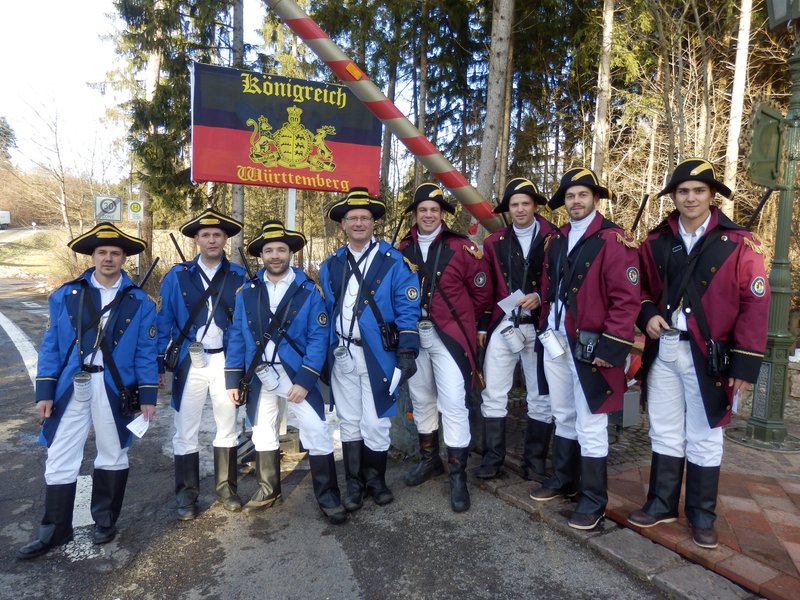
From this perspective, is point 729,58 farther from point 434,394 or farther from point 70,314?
point 70,314

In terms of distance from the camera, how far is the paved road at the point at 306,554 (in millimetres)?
2887

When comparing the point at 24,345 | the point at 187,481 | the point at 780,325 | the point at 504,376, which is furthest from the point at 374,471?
the point at 24,345

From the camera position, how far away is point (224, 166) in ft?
17.2

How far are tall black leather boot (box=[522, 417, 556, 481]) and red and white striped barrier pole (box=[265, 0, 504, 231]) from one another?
6.76ft

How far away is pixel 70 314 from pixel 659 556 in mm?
3731

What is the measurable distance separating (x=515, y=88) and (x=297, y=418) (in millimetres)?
18061

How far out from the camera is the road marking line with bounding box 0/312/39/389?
805 cm

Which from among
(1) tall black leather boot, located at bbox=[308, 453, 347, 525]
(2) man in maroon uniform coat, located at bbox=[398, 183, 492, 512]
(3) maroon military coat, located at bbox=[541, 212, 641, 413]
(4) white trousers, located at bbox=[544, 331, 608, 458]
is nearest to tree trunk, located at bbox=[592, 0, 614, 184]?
(2) man in maroon uniform coat, located at bbox=[398, 183, 492, 512]

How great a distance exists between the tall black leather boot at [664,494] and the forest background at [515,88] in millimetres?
6243

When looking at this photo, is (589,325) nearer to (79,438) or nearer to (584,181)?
(584,181)

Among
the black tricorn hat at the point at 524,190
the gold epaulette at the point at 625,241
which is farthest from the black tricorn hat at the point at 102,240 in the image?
the gold epaulette at the point at 625,241

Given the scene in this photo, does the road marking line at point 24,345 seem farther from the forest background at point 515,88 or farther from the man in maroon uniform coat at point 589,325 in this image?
the man in maroon uniform coat at point 589,325

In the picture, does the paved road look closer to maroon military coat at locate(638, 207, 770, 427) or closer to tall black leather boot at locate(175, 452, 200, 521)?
tall black leather boot at locate(175, 452, 200, 521)

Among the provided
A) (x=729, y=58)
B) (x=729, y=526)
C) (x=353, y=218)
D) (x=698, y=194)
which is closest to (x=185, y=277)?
(x=353, y=218)
